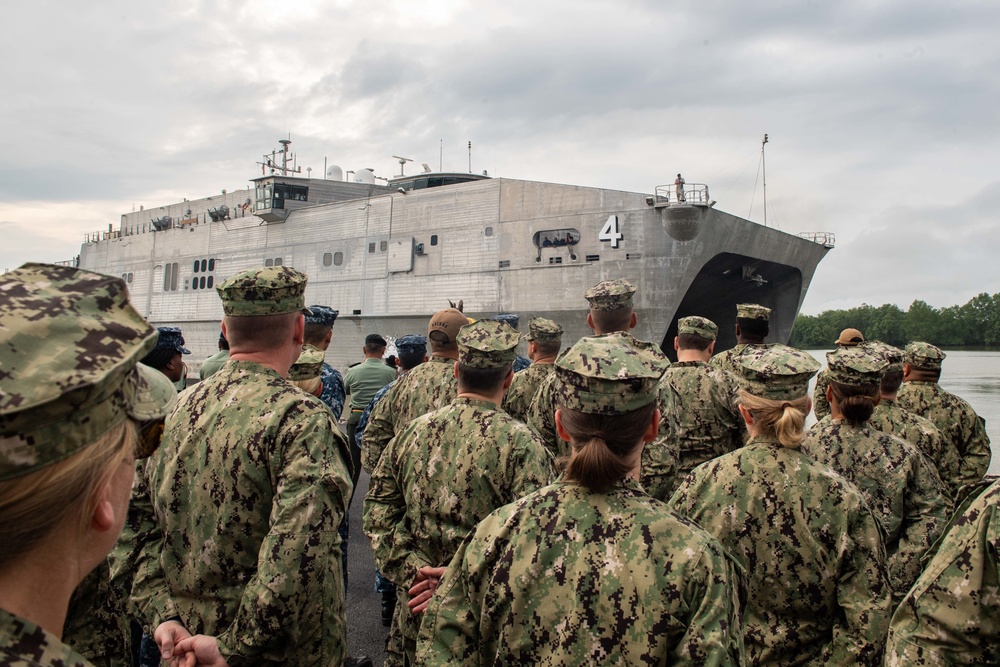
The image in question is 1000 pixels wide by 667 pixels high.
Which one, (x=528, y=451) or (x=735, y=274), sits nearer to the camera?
Answer: (x=528, y=451)

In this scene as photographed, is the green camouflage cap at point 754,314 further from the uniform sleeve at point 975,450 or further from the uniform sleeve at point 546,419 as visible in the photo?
the uniform sleeve at point 975,450

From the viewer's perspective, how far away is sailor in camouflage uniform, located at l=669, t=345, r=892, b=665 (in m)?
2.29

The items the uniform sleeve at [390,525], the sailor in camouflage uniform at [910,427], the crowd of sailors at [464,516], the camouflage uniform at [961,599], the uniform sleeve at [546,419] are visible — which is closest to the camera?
the crowd of sailors at [464,516]

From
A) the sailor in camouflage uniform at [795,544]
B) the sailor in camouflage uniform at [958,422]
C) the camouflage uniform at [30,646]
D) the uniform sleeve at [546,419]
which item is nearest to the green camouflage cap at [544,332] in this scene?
the uniform sleeve at [546,419]

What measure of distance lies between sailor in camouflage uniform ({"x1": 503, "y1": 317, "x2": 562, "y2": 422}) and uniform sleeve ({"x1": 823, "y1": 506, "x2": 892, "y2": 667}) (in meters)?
3.30

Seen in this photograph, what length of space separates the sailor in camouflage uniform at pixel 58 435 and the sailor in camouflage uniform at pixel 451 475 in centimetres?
176

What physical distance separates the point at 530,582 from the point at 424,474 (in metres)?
1.24

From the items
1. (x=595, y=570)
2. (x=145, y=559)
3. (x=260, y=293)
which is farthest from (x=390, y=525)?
(x=595, y=570)

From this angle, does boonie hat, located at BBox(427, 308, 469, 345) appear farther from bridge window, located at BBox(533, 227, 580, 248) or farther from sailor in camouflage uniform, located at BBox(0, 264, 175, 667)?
bridge window, located at BBox(533, 227, 580, 248)

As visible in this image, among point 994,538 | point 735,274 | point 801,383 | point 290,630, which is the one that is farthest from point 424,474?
point 735,274

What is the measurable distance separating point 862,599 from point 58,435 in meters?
2.28

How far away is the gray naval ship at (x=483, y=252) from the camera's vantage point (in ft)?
58.4

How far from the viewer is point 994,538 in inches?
63.1

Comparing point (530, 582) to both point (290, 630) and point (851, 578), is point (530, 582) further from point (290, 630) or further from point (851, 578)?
point (851, 578)
